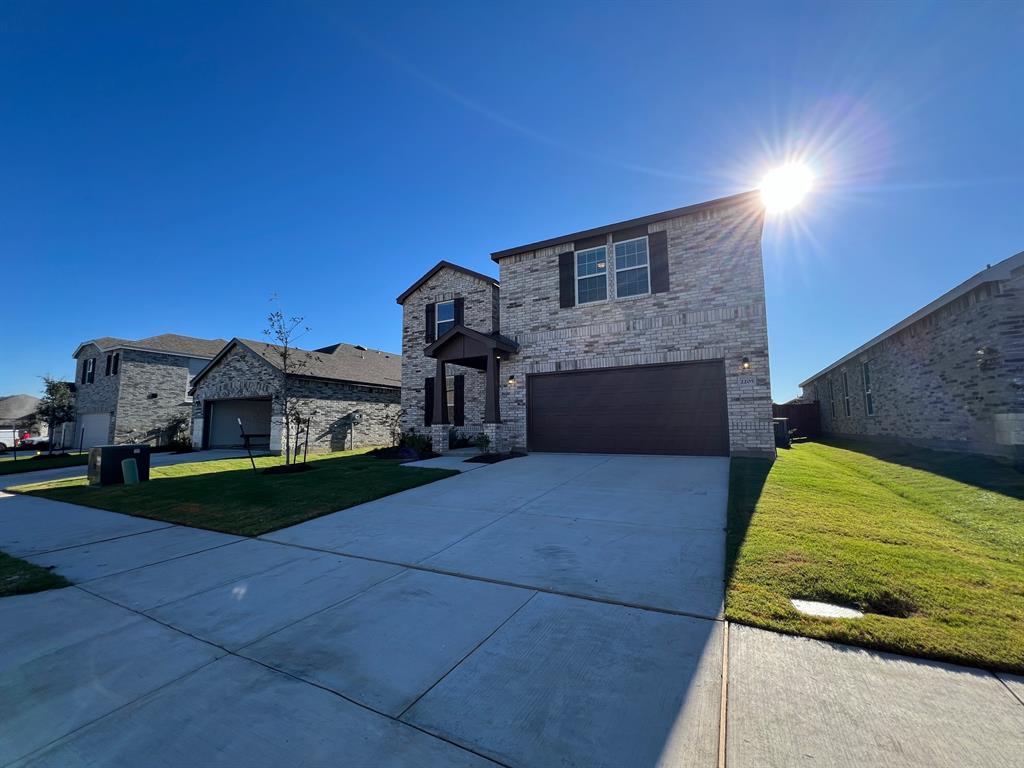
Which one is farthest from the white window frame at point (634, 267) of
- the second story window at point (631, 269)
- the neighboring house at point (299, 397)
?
the neighboring house at point (299, 397)

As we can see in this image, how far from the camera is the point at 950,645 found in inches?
101

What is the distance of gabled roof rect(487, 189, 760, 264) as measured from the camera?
11.3 metres

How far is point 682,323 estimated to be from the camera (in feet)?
38.1

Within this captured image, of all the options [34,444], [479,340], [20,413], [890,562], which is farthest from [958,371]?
[20,413]

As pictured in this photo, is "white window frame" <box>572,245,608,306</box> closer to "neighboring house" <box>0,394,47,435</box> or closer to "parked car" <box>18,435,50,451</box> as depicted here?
"parked car" <box>18,435,50,451</box>

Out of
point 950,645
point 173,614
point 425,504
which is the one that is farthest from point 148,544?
point 950,645

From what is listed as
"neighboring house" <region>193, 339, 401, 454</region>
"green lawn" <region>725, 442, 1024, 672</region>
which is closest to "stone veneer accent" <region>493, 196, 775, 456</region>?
"green lawn" <region>725, 442, 1024, 672</region>

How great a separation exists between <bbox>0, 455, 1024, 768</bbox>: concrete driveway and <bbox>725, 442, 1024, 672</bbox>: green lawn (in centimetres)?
22

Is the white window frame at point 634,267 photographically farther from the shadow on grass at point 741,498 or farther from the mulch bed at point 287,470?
the mulch bed at point 287,470

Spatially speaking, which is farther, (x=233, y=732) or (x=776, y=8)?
(x=776, y=8)

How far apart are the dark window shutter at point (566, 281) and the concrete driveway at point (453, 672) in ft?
31.0

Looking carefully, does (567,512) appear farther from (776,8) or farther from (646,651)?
(776,8)

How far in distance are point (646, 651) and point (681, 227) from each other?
11.8 meters

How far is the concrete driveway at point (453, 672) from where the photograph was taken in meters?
1.93
